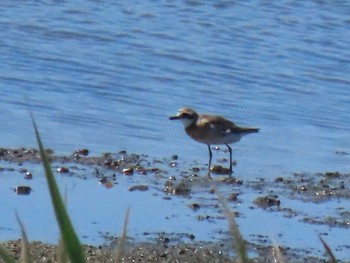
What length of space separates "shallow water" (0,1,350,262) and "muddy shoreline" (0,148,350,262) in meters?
0.25

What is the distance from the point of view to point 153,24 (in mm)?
15633

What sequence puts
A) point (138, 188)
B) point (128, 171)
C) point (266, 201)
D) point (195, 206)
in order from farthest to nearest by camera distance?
point (128, 171), point (138, 188), point (266, 201), point (195, 206)

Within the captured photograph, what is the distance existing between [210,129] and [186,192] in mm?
1235

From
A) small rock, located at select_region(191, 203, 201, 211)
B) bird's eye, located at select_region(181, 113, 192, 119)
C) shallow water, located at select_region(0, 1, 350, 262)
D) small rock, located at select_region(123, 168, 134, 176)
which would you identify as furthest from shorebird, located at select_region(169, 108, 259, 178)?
small rock, located at select_region(191, 203, 201, 211)

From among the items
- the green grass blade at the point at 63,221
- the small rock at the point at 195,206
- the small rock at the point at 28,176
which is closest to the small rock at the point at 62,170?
the small rock at the point at 28,176

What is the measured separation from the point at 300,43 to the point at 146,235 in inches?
336

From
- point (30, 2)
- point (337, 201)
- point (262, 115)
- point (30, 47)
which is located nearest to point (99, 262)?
point (337, 201)

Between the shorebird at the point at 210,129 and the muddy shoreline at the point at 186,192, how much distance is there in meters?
0.21

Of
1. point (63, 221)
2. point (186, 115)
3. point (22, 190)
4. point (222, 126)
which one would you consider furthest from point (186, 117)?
point (63, 221)

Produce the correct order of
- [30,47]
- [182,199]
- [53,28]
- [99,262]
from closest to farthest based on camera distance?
[99,262], [182,199], [30,47], [53,28]

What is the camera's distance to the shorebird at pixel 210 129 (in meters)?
9.37

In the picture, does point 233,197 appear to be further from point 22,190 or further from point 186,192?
point 22,190

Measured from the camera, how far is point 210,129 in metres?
9.33

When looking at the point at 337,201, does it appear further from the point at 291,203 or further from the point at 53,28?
the point at 53,28
